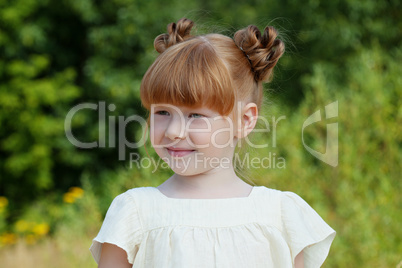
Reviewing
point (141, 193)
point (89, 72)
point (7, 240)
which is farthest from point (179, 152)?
point (89, 72)

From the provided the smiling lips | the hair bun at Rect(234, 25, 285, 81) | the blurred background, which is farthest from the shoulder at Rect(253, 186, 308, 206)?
the blurred background

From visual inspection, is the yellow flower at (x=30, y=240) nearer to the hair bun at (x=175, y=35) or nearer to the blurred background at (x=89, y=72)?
the blurred background at (x=89, y=72)

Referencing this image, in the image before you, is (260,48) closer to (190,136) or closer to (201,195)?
(190,136)

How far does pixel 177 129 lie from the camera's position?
1.54 meters

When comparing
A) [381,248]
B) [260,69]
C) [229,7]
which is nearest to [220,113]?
[260,69]

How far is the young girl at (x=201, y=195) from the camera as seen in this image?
→ 153 centimetres

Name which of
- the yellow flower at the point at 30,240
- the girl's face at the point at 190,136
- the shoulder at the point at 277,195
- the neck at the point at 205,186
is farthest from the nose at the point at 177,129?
the yellow flower at the point at 30,240

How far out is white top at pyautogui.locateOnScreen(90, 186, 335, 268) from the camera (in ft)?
4.98

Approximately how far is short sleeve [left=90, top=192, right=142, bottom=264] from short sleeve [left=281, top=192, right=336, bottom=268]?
48 cm

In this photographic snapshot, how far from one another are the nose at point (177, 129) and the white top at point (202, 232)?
201 mm

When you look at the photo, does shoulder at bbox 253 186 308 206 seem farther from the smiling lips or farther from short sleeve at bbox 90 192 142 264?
short sleeve at bbox 90 192 142 264

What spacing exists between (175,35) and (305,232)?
78 cm

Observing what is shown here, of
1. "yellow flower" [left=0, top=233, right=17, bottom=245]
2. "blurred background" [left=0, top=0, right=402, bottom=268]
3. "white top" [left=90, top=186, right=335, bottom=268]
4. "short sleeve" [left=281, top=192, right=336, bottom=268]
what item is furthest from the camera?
"blurred background" [left=0, top=0, right=402, bottom=268]

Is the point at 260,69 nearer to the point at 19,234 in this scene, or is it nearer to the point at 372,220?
the point at 372,220
